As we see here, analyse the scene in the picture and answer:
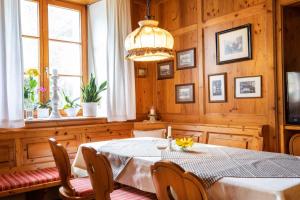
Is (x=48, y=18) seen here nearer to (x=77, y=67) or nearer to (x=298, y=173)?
(x=77, y=67)

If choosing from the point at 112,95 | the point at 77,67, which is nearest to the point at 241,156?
the point at 112,95

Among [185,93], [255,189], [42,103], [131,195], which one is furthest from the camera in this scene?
[185,93]

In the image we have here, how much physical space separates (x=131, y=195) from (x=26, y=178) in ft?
4.02

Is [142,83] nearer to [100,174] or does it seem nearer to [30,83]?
[30,83]

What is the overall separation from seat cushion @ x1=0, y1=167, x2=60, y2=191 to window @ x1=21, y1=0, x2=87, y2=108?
1.01 meters

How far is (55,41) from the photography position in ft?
12.6

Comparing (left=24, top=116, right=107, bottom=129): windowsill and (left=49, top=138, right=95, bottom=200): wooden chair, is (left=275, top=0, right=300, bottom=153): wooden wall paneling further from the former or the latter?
(left=24, top=116, right=107, bottom=129): windowsill

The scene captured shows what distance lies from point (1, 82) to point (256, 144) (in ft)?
8.84

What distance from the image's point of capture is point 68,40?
13.1 ft

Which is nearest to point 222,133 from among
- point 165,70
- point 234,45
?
point 234,45

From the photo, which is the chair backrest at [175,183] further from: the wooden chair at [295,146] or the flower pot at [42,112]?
the flower pot at [42,112]

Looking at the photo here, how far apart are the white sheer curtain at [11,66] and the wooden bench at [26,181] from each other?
1.67 ft

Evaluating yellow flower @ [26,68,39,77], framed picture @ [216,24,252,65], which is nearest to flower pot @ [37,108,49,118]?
yellow flower @ [26,68,39,77]

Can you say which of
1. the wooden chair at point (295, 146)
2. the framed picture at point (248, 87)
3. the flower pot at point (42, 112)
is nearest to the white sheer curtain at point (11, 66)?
the flower pot at point (42, 112)
